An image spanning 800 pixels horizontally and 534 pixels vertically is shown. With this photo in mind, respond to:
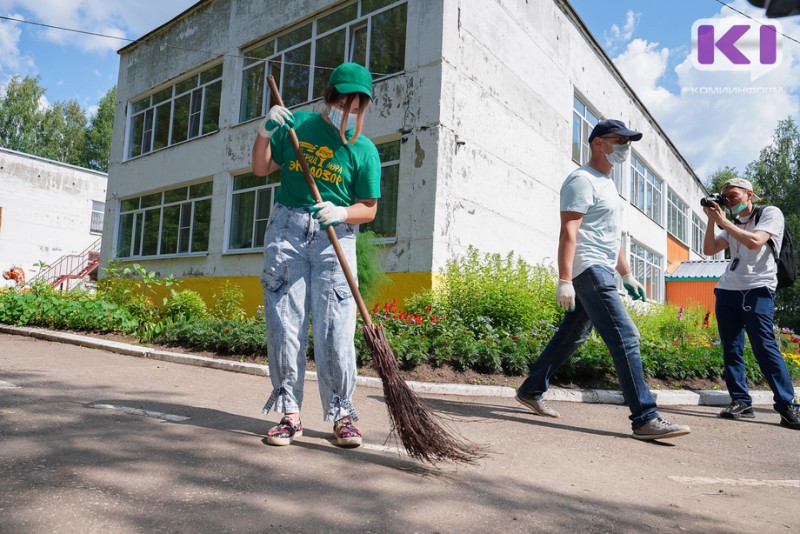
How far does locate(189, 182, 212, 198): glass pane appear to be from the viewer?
1623 centimetres

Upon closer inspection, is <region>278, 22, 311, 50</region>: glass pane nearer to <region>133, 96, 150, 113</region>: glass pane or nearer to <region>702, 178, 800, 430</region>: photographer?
<region>133, 96, 150, 113</region>: glass pane

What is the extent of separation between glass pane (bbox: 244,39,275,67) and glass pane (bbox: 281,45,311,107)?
70cm

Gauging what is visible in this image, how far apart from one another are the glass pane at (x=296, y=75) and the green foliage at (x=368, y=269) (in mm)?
5197

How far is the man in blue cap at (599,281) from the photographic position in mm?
4383

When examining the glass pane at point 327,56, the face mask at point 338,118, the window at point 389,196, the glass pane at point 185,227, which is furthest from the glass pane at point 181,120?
the face mask at point 338,118

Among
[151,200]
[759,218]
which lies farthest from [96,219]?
[759,218]

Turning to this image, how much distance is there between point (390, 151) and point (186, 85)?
28.6 feet

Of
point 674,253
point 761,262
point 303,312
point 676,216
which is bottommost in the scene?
point 303,312

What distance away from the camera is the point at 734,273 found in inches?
228

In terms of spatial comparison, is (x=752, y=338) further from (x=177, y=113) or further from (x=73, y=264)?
(x=73, y=264)

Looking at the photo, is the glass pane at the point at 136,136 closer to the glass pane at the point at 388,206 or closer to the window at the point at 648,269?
the glass pane at the point at 388,206

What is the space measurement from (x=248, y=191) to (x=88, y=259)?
777 inches

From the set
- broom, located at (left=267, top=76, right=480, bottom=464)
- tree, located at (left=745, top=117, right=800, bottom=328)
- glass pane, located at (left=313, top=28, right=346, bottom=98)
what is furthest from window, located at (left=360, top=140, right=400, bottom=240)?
tree, located at (left=745, top=117, right=800, bottom=328)

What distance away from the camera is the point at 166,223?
17484 millimetres
